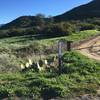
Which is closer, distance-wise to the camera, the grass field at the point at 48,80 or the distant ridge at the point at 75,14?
the grass field at the point at 48,80

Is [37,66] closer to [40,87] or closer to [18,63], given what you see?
[18,63]

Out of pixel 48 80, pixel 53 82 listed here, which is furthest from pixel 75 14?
pixel 53 82

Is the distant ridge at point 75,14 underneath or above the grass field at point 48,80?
underneath

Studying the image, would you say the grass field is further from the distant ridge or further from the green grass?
the distant ridge

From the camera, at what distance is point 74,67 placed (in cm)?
1550

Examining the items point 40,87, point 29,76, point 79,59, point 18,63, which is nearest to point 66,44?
point 79,59

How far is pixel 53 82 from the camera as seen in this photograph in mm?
12977

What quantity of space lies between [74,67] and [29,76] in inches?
82.7

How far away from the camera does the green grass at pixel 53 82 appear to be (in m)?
12.0

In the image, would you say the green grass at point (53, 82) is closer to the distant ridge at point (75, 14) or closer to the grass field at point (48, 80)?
the grass field at point (48, 80)

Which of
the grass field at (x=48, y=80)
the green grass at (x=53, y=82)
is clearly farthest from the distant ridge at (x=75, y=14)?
the green grass at (x=53, y=82)

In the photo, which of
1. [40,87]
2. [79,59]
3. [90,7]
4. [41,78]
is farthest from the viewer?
[90,7]

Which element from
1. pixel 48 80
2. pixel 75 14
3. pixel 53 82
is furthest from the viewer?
pixel 75 14

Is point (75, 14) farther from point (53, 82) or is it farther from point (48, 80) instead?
point (53, 82)
